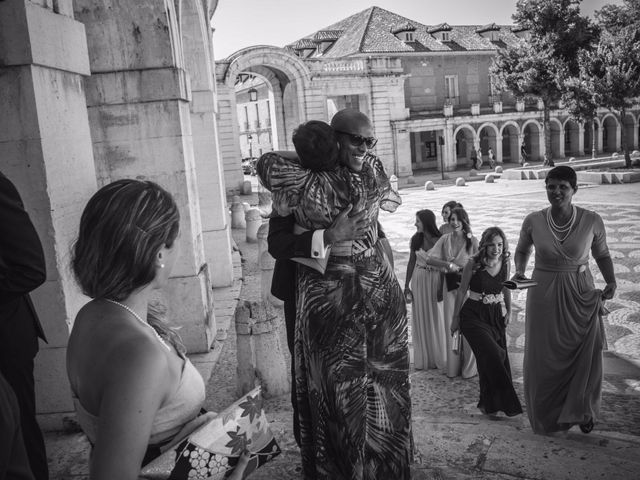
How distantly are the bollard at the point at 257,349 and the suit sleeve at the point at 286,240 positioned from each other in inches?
82.7

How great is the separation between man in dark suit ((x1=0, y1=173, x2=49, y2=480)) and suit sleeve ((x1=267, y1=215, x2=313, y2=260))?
116cm

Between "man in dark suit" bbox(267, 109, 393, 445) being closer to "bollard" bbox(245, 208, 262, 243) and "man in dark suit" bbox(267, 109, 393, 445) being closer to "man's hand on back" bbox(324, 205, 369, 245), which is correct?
"man's hand on back" bbox(324, 205, 369, 245)

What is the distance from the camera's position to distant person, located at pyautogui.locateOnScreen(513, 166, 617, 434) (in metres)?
4.32

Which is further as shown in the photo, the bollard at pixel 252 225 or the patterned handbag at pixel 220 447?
the bollard at pixel 252 225

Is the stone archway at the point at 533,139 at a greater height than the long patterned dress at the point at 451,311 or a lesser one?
greater

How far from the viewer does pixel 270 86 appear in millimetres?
36156

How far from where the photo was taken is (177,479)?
154 centimetres

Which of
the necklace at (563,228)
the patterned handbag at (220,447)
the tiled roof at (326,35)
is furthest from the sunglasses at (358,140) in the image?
the tiled roof at (326,35)

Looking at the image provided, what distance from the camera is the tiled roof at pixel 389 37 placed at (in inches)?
1796

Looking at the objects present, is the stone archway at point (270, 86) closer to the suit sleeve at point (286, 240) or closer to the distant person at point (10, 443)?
the suit sleeve at point (286, 240)

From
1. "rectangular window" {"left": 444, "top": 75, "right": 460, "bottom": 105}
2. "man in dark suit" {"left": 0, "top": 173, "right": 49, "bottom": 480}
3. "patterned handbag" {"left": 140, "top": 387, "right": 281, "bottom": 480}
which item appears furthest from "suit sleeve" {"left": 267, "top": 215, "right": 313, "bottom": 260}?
"rectangular window" {"left": 444, "top": 75, "right": 460, "bottom": 105}

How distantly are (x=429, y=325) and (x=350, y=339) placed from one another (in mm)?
3434

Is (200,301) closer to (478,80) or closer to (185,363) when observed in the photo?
(185,363)

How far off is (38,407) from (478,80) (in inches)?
1994
